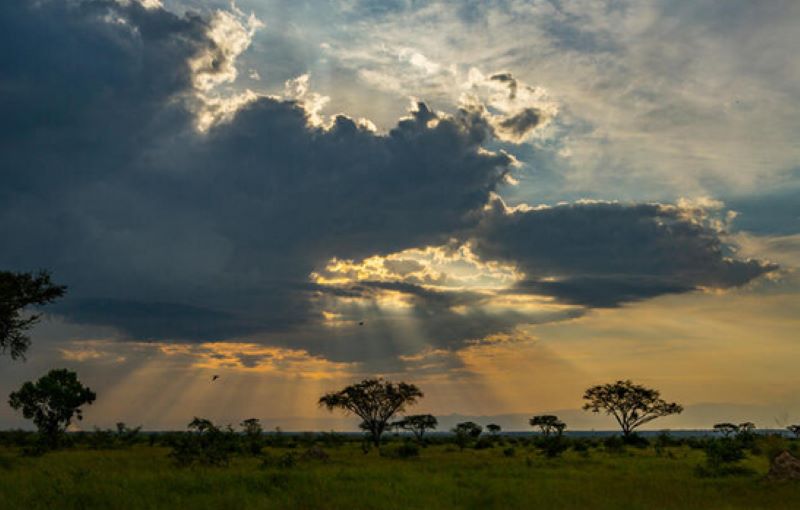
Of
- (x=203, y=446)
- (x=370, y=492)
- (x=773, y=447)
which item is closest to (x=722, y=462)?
(x=773, y=447)

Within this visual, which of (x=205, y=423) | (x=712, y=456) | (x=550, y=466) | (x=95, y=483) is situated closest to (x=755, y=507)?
(x=712, y=456)

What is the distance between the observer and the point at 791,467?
30.8 m

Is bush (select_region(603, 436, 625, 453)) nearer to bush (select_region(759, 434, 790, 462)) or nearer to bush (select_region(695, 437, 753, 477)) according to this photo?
bush (select_region(695, 437, 753, 477))

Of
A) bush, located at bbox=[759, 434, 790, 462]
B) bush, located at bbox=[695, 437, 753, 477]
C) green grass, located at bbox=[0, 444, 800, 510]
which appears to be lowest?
green grass, located at bbox=[0, 444, 800, 510]

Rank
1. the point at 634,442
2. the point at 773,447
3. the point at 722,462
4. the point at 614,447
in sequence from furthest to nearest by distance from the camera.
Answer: the point at 634,442, the point at 614,447, the point at 722,462, the point at 773,447

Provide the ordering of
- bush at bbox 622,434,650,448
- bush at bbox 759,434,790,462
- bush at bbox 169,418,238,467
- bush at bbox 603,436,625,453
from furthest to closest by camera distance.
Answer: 1. bush at bbox 622,434,650,448
2. bush at bbox 603,436,625,453
3. bush at bbox 169,418,238,467
4. bush at bbox 759,434,790,462

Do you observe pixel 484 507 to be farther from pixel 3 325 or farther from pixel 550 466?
pixel 3 325

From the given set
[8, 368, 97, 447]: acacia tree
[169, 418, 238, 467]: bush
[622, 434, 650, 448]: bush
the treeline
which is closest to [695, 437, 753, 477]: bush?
the treeline

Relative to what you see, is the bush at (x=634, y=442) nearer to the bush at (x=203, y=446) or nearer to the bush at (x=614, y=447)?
the bush at (x=614, y=447)

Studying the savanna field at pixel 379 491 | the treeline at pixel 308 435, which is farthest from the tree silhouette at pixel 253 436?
the savanna field at pixel 379 491

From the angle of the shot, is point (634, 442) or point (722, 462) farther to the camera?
point (634, 442)

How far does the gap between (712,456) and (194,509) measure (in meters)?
31.4

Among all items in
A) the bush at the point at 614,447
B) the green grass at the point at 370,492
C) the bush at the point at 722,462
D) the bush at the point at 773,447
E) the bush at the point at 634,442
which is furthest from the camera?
the bush at the point at 634,442

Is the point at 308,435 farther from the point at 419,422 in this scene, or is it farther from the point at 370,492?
the point at 370,492
